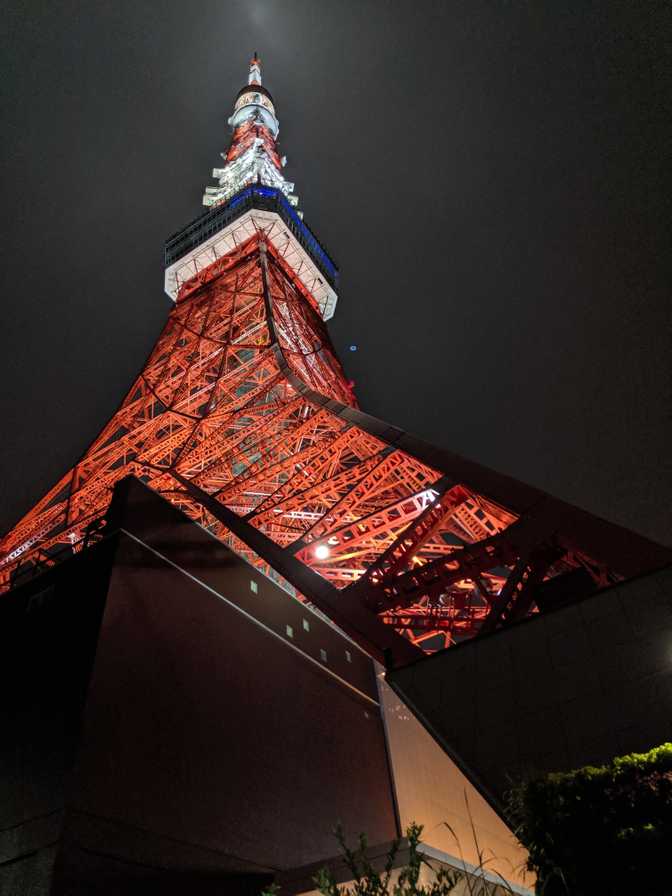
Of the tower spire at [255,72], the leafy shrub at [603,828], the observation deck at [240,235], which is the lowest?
the leafy shrub at [603,828]

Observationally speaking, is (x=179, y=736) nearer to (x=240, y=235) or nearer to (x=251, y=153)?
(x=240, y=235)

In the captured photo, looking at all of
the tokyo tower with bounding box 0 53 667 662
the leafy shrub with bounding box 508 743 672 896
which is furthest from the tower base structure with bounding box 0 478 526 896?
the leafy shrub with bounding box 508 743 672 896

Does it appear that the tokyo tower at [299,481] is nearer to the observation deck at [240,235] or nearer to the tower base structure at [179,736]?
the observation deck at [240,235]

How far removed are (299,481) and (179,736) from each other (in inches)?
250

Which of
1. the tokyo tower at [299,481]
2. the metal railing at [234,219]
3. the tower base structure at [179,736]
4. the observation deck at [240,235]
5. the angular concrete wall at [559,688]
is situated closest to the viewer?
the angular concrete wall at [559,688]

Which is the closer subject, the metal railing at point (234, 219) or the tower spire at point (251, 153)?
the metal railing at point (234, 219)

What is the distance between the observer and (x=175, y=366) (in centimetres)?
1958

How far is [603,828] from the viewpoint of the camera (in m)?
2.68

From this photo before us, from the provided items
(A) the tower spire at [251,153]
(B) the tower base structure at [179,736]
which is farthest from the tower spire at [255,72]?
(B) the tower base structure at [179,736]

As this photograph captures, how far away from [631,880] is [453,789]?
8017 mm

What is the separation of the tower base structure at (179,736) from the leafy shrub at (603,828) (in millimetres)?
2510

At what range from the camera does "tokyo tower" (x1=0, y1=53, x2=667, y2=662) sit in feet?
19.3

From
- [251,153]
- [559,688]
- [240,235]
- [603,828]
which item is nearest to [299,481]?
[559,688]

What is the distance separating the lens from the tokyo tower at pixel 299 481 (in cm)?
589
